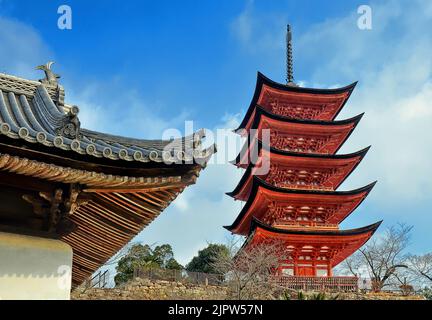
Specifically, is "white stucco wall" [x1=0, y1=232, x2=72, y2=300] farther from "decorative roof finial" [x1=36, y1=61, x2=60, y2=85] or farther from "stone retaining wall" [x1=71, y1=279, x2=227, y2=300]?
"stone retaining wall" [x1=71, y1=279, x2=227, y2=300]

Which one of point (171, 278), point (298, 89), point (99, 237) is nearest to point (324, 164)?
point (298, 89)

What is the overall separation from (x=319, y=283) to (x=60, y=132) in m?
22.2

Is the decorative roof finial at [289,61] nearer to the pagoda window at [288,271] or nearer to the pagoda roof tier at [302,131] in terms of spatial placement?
the pagoda roof tier at [302,131]

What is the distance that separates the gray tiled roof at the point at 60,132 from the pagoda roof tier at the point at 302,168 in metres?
21.9

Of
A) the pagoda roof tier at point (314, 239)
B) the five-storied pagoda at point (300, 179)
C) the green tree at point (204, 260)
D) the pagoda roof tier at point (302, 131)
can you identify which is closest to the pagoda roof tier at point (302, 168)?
the five-storied pagoda at point (300, 179)

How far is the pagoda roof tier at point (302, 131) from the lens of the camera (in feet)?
98.9

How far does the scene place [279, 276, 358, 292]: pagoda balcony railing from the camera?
79.3ft

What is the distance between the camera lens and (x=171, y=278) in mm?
27078

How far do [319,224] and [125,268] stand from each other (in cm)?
1477

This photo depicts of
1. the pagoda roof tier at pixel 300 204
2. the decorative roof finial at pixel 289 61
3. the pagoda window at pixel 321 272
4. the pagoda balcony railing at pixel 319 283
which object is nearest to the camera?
the pagoda balcony railing at pixel 319 283

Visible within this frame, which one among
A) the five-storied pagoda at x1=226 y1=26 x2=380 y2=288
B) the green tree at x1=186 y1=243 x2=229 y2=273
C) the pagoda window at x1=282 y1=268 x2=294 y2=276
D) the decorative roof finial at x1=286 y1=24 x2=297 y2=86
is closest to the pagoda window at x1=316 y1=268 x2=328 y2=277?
the five-storied pagoda at x1=226 y1=26 x2=380 y2=288

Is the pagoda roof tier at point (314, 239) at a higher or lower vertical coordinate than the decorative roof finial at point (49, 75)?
lower

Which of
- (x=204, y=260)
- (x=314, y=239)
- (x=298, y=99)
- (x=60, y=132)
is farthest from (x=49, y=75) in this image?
(x=204, y=260)
